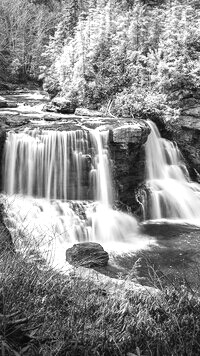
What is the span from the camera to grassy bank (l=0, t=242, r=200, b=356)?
1.92m

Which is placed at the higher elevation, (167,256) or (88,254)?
(88,254)

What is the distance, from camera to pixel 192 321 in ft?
7.89

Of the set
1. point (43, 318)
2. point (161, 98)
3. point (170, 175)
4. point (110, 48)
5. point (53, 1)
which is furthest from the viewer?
point (53, 1)

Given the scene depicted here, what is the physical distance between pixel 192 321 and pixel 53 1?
53.9 meters

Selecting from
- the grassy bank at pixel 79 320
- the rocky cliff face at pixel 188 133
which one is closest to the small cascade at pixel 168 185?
the rocky cliff face at pixel 188 133

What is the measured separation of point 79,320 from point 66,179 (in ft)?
33.2

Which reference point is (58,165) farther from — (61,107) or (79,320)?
(79,320)

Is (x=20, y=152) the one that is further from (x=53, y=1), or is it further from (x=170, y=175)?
(x=53, y=1)

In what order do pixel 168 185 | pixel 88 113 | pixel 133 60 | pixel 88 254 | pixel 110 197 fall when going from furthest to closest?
pixel 133 60
pixel 88 113
pixel 168 185
pixel 110 197
pixel 88 254

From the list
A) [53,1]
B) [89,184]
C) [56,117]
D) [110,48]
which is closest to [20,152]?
[89,184]

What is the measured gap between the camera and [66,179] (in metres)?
12.4

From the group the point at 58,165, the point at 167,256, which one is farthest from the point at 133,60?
the point at 167,256

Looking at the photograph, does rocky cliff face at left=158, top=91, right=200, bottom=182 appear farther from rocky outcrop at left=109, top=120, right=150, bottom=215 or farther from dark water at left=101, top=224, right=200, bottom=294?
dark water at left=101, top=224, right=200, bottom=294

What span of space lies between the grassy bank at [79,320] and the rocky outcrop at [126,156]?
989cm
